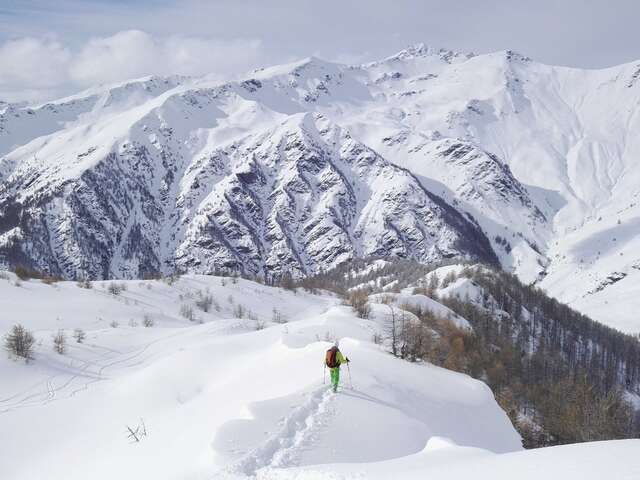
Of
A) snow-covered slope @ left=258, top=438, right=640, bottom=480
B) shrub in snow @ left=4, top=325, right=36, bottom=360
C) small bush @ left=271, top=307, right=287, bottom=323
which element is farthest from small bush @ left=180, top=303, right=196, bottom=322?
snow-covered slope @ left=258, top=438, right=640, bottom=480

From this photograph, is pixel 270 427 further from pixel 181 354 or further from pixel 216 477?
pixel 181 354

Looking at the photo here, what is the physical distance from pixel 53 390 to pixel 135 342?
15.5 meters

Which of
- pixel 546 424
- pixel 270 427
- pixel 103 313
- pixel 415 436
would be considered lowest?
pixel 546 424

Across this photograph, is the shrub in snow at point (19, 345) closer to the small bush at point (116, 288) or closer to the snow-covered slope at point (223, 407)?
Result: the snow-covered slope at point (223, 407)

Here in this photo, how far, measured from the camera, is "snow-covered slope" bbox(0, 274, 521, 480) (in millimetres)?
19453

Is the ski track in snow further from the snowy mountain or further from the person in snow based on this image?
the person in snow

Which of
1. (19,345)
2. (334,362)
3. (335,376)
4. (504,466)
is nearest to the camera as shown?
(504,466)

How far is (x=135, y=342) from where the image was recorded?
180ft

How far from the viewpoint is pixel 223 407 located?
85.9ft

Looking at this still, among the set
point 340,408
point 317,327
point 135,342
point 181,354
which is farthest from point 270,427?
point 135,342

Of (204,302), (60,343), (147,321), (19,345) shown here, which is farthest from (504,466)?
(204,302)

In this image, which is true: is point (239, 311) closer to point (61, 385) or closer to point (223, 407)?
point (61, 385)

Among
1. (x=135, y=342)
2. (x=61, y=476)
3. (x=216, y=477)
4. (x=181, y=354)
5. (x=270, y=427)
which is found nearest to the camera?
(x=216, y=477)

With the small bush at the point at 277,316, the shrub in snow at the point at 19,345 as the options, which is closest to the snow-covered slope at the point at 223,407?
the shrub in snow at the point at 19,345
